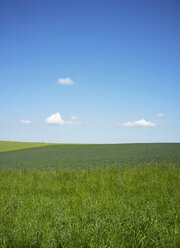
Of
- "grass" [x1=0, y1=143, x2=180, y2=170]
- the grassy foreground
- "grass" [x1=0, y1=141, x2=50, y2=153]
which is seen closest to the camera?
the grassy foreground

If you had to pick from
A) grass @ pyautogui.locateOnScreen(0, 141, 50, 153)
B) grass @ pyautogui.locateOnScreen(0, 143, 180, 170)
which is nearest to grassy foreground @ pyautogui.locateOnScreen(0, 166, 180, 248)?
grass @ pyautogui.locateOnScreen(0, 143, 180, 170)

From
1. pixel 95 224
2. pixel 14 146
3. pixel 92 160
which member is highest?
pixel 95 224

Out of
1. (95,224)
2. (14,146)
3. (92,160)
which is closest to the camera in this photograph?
(95,224)

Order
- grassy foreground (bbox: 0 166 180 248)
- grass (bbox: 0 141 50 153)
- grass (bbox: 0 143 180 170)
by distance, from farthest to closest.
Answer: grass (bbox: 0 141 50 153)
grass (bbox: 0 143 180 170)
grassy foreground (bbox: 0 166 180 248)

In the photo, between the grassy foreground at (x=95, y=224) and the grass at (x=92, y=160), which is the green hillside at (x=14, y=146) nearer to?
the grass at (x=92, y=160)

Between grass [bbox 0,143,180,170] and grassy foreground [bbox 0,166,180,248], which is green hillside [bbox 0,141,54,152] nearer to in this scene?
grass [bbox 0,143,180,170]

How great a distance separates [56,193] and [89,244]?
13.7 ft

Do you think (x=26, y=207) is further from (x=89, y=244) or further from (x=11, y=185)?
(x=11, y=185)

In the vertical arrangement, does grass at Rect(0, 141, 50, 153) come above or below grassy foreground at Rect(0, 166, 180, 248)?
below

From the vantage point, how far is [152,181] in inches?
302

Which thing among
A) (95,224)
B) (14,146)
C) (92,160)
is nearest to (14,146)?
(14,146)

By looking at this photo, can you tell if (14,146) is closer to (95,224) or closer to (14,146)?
(14,146)

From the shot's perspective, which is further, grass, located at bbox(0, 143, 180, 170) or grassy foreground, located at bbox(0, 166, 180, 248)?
grass, located at bbox(0, 143, 180, 170)

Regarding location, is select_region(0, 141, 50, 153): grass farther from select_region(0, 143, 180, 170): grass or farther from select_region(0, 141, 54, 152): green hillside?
select_region(0, 143, 180, 170): grass
